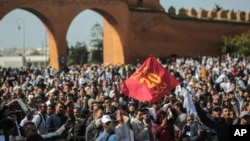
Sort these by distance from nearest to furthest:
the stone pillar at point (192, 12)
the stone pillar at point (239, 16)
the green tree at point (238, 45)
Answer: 1. the green tree at point (238, 45)
2. the stone pillar at point (192, 12)
3. the stone pillar at point (239, 16)

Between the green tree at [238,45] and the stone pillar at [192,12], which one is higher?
the stone pillar at [192,12]

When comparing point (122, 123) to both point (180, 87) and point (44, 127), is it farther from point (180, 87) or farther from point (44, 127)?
point (180, 87)

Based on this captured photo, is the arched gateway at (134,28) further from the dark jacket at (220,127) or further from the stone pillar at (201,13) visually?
the dark jacket at (220,127)

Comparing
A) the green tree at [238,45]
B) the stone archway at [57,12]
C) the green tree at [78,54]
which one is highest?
the stone archway at [57,12]

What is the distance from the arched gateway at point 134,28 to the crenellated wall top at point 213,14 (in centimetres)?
55

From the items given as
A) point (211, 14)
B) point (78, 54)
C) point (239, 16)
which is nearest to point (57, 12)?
point (211, 14)

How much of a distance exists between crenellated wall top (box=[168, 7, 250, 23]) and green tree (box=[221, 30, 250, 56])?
98.2 inches

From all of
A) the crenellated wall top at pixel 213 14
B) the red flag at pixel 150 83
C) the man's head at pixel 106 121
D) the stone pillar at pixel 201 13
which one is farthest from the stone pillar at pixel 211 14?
the man's head at pixel 106 121

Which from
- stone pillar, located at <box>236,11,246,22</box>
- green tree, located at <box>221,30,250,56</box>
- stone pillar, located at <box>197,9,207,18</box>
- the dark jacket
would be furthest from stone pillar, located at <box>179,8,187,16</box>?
the dark jacket

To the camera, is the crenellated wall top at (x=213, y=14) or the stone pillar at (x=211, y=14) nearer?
the crenellated wall top at (x=213, y=14)

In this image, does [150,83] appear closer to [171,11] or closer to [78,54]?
[171,11]

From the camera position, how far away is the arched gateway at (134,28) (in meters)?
35.5

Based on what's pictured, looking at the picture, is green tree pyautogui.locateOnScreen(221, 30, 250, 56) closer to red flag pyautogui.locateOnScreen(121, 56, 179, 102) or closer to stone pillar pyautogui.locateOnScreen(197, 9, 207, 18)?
stone pillar pyautogui.locateOnScreen(197, 9, 207, 18)

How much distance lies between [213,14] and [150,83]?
126ft
